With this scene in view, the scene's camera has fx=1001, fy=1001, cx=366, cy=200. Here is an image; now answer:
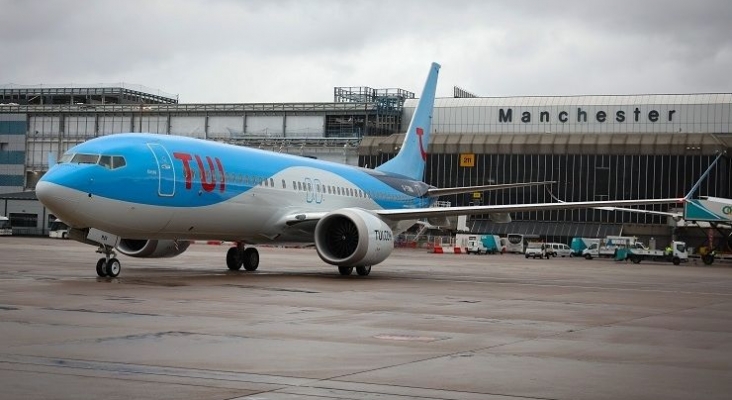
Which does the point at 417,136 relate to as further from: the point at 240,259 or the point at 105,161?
the point at 105,161

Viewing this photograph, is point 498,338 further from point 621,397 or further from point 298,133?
point 298,133

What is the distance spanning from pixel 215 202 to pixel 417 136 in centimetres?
1621

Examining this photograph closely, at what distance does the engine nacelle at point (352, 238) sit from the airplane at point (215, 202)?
3 cm

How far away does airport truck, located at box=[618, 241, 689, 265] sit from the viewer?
206 ft

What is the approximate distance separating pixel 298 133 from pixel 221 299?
228 feet

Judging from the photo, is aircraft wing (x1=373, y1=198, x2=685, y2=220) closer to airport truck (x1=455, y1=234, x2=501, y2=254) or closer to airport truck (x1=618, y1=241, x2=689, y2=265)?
airport truck (x1=618, y1=241, x2=689, y2=265)

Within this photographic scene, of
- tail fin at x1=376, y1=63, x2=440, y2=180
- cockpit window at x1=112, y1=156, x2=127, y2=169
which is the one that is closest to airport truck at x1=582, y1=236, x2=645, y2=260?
tail fin at x1=376, y1=63, x2=440, y2=180

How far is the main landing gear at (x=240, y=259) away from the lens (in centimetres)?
3272

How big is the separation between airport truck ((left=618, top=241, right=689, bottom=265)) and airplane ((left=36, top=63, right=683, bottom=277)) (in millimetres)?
30344

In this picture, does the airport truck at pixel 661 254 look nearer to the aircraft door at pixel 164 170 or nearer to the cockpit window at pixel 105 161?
the aircraft door at pixel 164 170

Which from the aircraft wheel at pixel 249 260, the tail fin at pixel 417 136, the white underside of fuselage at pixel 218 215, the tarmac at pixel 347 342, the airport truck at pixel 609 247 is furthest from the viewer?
the airport truck at pixel 609 247

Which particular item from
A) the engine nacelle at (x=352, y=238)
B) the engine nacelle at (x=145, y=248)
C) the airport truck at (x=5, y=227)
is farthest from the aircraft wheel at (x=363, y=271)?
the airport truck at (x=5, y=227)

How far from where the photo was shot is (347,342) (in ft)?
43.1

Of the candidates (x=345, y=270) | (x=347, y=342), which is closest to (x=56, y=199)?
(x=345, y=270)
